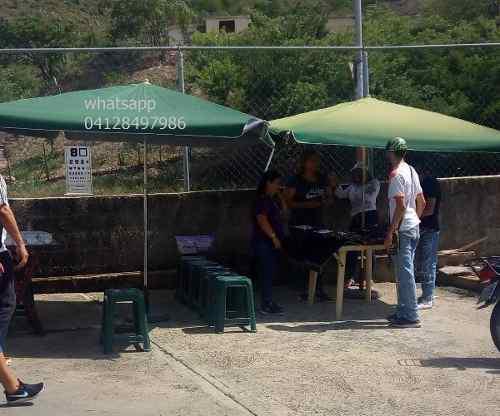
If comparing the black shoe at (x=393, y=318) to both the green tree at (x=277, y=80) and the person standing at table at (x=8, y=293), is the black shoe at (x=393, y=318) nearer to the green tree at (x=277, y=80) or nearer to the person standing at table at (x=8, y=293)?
the green tree at (x=277, y=80)

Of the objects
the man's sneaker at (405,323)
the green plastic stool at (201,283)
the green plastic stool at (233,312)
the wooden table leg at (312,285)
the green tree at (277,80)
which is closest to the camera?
the green plastic stool at (233,312)

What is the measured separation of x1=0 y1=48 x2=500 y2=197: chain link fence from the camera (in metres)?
10.7

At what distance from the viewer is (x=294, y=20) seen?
19.7 m

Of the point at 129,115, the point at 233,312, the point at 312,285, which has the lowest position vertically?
the point at 233,312

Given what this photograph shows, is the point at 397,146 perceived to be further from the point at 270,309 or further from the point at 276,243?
the point at 270,309

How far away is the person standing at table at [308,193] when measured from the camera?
392 inches

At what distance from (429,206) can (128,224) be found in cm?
334

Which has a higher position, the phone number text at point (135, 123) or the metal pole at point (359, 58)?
the metal pole at point (359, 58)

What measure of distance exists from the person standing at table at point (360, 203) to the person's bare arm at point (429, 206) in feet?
2.67

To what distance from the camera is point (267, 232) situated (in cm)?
895

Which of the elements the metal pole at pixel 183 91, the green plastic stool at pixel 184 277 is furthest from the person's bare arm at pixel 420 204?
the metal pole at pixel 183 91

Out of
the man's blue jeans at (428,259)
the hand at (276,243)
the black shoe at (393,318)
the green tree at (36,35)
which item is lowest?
the black shoe at (393,318)

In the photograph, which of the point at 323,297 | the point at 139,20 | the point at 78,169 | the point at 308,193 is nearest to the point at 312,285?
the point at 323,297

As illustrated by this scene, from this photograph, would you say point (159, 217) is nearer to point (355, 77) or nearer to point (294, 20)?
point (355, 77)
